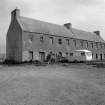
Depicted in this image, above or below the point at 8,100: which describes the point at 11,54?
above

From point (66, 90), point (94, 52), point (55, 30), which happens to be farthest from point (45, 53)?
point (66, 90)

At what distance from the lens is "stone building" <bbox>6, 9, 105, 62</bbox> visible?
30.0 metres

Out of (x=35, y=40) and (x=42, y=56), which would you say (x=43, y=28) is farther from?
(x=42, y=56)

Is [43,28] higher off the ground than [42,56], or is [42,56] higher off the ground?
[43,28]

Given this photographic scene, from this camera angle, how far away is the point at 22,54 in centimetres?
2917

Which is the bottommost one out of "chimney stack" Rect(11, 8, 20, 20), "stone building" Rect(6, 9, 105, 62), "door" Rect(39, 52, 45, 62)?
"door" Rect(39, 52, 45, 62)

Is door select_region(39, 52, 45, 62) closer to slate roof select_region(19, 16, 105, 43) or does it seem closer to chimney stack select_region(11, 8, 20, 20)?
slate roof select_region(19, 16, 105, 43)

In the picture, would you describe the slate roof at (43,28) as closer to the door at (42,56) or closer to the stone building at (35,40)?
the stone building at (35,40)

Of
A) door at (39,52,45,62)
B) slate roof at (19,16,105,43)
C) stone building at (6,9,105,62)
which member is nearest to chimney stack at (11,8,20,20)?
stone building at (6,9,105,62)

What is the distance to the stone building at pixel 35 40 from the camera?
29984 millimetres

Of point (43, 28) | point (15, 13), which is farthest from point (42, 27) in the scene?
point (15, 13)

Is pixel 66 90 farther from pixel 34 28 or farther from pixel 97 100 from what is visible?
pixel 34 28

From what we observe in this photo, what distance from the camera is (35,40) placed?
1227 inches

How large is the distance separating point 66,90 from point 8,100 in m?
3.05
